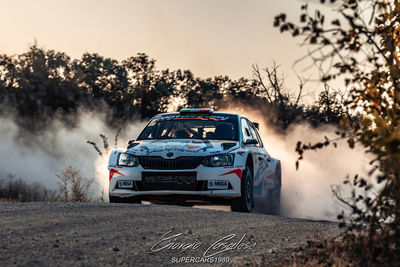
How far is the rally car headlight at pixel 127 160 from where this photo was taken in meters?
11.3

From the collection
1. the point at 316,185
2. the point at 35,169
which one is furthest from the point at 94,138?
the point at 316,185

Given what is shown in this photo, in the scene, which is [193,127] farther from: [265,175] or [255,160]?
[265,175]

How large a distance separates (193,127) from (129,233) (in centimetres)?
471

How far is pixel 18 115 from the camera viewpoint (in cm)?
5206

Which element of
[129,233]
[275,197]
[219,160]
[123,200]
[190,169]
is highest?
[219,160]

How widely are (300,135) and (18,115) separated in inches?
867

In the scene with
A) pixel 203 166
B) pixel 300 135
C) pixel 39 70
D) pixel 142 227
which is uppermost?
pixel 39 70

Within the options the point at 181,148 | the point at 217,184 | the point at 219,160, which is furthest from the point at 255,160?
the point at 181,148

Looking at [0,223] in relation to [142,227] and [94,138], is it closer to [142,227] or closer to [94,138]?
[142,227]

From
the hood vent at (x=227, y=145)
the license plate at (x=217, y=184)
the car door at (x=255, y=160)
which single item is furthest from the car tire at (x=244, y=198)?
the car door at (x=255, y=160)

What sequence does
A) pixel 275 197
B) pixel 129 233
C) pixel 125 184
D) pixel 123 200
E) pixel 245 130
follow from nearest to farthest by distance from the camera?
pixel 129 233 < pixel 125 184 < pixel 123 200 < pixel 245 130 < pixel 275 197

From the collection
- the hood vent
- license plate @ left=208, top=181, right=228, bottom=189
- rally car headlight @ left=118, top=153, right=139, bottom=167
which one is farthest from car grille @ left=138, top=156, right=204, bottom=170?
the hood vent

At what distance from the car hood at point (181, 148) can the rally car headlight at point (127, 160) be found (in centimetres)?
8

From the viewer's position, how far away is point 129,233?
7.98m
